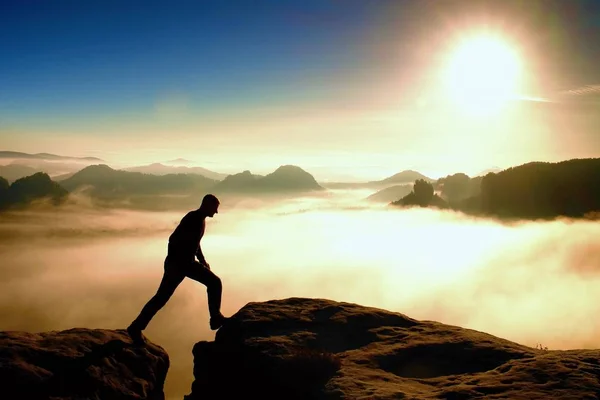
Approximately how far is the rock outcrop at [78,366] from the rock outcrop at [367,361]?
5.85 ft

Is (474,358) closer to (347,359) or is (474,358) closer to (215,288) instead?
(347,359)

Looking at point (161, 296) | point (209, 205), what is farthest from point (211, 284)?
point (209, 205)

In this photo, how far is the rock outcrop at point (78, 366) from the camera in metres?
7.80

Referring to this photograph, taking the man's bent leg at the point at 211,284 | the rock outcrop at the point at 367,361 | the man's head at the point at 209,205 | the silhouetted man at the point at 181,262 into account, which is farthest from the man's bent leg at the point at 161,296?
the rock outcrop at the point at 367,361

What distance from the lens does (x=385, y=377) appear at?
28.0 feet

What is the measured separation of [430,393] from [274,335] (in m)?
4.51

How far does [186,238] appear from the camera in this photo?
1066 centimetres

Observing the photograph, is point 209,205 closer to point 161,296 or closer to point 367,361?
point 161,296

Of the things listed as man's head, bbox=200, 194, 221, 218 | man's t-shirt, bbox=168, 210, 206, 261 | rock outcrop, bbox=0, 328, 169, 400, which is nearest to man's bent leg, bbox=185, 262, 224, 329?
man's t-shirt, bbox=168, 210, 206, 261

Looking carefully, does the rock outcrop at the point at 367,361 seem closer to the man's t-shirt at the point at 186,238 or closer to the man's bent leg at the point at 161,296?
the man's bent leg at the point at 161,296

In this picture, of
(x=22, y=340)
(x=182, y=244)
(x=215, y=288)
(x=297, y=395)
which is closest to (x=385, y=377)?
(x=297, y=395)

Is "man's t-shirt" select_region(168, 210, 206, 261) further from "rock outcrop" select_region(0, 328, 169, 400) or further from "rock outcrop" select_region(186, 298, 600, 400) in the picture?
"rock outcrop" select_region(0, 328, 169, 400)

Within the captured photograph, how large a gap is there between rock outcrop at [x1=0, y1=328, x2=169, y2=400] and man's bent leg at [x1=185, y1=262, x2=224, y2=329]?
6.02 feet

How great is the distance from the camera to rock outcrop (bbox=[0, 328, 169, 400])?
780cm
